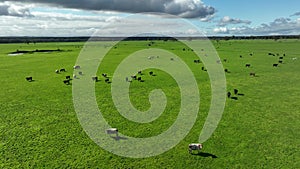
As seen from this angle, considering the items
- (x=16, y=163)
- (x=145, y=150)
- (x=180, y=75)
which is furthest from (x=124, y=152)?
(x=180, y=75)

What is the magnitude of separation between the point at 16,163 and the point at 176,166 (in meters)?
13.1

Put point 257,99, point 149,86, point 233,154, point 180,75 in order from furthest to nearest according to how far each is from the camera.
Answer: point 180,75
point 149,86
point 257,99
point 233,154

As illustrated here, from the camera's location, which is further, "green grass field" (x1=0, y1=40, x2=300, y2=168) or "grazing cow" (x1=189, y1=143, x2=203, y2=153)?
"grazing cow" (x1=189, y1=143, x2=203, y2=153)

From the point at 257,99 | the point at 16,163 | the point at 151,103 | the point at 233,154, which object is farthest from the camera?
the point at 257,99

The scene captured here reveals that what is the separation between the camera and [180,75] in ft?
194

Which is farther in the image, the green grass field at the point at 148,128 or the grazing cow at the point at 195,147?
the grazing cow at the point at 195,147

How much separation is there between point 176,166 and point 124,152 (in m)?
5.03

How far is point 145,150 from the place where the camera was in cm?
2595

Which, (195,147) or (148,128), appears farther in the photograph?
(148,128)

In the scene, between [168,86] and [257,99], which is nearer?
[257,99]

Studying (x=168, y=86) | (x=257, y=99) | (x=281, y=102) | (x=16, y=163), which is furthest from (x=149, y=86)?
→ (x=16, y=163)

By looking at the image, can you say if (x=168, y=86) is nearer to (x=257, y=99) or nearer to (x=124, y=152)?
(x=257, y=99)

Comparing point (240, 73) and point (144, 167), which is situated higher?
point (240, 73)

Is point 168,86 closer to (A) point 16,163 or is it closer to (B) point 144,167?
(B) point 144,167
